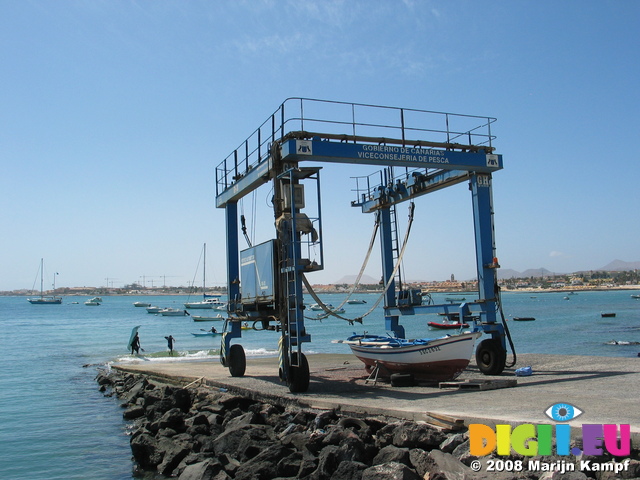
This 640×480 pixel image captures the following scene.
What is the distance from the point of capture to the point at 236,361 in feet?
61.3

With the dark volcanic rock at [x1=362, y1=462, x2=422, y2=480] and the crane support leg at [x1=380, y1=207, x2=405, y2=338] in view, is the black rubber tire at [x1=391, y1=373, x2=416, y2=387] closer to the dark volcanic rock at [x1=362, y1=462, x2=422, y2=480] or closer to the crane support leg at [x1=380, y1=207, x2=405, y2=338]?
the dark volcanic rock at [x1=362, y1=462, x2=422, y2=480]

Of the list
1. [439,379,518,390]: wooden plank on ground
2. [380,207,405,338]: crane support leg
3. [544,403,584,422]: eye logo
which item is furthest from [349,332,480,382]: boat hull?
[380,207,405,338]: crane support leg

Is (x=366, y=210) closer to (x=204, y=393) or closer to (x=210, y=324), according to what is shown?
(x=204, y=393)

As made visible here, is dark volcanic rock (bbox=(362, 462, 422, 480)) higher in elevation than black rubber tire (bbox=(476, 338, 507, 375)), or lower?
lower

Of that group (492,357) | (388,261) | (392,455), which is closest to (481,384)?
(492,357)

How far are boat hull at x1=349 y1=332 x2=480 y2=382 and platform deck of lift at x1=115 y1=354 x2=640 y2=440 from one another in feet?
2.19

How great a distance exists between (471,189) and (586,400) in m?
8.85

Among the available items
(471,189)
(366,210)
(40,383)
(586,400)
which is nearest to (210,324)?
(40,383)

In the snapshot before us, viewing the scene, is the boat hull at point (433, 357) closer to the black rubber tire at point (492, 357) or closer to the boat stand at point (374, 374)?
the boat stand at point (374, 374)

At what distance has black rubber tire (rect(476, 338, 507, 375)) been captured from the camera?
17.0m

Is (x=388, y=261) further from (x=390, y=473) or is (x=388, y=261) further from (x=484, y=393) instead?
(x=390, y=473)

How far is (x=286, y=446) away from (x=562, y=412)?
16.9ft

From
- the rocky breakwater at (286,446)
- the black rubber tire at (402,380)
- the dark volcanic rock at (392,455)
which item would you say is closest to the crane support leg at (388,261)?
the black rubber tire at (402,380)

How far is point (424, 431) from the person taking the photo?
9.67 m
